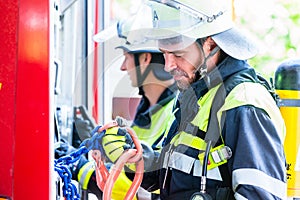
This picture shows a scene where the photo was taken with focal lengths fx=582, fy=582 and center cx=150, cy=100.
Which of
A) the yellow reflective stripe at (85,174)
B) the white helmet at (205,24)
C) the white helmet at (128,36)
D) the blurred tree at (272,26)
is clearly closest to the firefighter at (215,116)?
the white helmet at (205,24)

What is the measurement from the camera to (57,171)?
6.07ft

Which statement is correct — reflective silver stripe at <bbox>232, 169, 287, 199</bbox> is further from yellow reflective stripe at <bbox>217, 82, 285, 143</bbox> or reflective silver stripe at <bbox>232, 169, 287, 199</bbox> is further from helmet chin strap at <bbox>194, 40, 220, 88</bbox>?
helmet chin strap at <bbox>194, 40, 220, 88</bbox>

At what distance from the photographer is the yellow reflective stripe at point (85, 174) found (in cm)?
256

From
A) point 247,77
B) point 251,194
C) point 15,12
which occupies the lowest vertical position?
point 251,194

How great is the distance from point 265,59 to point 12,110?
3937 mm

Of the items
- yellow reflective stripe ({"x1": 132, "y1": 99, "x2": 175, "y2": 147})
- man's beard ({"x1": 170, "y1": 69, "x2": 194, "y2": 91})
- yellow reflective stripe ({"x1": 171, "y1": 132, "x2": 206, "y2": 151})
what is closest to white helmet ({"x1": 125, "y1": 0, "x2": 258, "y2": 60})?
man's beard ({"x1": 170, "y1": 69, "x2": 194, "y2": 91})

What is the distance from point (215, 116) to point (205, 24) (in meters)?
0.36

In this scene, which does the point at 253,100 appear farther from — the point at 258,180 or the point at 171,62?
the point at 171,62

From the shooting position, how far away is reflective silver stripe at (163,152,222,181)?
194 cm

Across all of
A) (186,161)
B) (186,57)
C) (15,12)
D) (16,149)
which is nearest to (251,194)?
A: (186,161)

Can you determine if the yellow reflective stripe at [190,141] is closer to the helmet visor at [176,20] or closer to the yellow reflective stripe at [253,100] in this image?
the yellow reflective stripe at [253,100]

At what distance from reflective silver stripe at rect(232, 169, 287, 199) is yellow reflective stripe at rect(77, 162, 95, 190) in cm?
89

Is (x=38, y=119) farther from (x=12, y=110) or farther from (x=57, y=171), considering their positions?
(x=57, y=171)

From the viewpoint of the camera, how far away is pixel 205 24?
2.12 m
